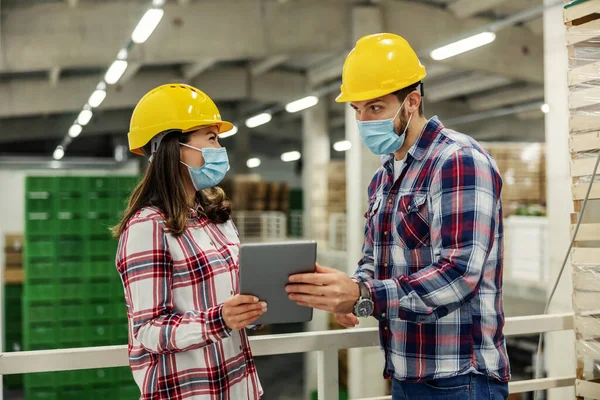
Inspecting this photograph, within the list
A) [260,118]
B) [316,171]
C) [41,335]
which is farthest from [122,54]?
[260,118]

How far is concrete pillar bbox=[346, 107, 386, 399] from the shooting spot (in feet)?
38.8

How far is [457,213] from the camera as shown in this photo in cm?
198

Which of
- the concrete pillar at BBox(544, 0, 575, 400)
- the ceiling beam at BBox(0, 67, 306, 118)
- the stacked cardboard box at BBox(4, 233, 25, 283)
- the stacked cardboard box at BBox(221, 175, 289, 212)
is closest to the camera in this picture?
the concrete pillar at BBox(544, 0, 575, 400)

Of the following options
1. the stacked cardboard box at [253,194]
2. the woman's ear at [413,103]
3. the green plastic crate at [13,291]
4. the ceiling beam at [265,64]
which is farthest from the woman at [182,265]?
the stacked cardboard box at [253,194]

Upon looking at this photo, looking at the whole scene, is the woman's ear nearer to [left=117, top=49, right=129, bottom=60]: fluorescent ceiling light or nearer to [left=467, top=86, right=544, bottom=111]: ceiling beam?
[left=117, top=49, right=129, bottom=60]: fluorescent ceiling light

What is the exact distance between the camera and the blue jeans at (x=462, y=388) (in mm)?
2064

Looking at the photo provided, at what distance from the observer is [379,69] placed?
2.22 meters

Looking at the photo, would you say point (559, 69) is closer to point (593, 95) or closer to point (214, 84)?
point (593, 95)

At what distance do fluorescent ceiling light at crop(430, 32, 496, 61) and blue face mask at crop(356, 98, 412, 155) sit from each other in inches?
300

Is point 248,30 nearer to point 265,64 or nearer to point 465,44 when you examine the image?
point 465,44

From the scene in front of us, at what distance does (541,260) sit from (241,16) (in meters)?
6.41

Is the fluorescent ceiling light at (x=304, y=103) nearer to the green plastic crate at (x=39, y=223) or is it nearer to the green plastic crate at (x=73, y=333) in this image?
the green plastic crate at (x=39, y=223)

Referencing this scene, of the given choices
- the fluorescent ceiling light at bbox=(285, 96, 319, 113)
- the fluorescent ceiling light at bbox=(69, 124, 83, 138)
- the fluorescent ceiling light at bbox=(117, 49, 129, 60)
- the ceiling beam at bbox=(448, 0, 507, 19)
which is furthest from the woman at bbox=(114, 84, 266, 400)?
the fluorescent ceiling light at bbox=(69, 124, 83, 138)

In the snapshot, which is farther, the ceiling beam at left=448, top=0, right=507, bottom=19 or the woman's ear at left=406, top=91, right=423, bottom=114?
the ceiling beam at left=448, top=0, right=507, bottom=19
